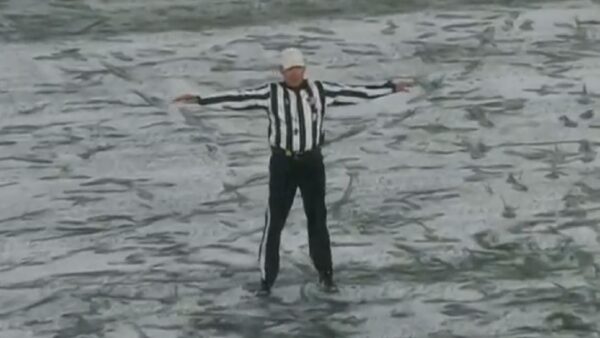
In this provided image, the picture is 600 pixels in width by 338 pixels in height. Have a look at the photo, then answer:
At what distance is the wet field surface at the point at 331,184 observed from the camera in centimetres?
903

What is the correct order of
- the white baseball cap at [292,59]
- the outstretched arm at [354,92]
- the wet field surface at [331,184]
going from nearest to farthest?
the white baseball cap at [292,59], the outstretched arm at [354,92], the wet field surface at [331,184]

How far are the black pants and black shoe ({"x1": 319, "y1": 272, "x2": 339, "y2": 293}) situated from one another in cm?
3

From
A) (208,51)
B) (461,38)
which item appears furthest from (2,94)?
(461,38)

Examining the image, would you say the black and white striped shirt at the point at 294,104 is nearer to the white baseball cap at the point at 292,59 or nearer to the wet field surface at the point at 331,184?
the white baseball cap at the point at 292,59

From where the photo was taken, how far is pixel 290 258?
9.73 m

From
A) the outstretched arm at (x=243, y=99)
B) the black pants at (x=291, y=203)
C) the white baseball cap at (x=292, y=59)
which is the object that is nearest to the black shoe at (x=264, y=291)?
the black pants at (x=291, y=203)

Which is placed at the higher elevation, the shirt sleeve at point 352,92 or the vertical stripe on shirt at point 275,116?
the shirt sleeve at point 352,92

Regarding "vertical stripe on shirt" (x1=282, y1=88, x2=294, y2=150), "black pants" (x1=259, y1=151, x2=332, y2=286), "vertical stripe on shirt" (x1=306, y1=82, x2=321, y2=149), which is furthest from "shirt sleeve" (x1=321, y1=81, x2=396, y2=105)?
"black pants" (x1=259, y1=151, x2=332, y2=286)

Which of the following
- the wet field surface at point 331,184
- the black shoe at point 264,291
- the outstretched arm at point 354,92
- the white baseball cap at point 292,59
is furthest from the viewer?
the black shoe at point 264,291

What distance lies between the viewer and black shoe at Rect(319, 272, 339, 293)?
9.22m

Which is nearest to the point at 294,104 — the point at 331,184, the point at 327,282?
the point at 327,282

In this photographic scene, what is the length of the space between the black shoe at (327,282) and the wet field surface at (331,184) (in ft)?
0.20

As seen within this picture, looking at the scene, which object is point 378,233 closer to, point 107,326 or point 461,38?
point 107,326

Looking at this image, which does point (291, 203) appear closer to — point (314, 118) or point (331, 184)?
point (314, 118)
